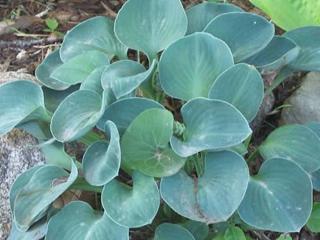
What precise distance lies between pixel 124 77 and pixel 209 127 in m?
0.22

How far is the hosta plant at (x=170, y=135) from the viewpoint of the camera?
132 cm

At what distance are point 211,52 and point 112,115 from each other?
0.24m

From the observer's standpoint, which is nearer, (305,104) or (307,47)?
(307,47)

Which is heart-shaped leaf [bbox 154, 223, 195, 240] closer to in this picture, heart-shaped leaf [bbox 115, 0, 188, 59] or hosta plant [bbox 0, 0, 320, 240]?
hosta plant [bbox 0, 0, 320, 240]

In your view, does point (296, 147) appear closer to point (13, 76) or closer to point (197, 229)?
point (197, 229)

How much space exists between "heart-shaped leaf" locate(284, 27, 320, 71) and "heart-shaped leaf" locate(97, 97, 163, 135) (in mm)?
361

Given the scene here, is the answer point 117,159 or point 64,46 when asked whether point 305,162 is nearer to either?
point 117,159

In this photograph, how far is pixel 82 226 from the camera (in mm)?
1384

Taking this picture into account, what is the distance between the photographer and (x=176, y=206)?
1.31 m

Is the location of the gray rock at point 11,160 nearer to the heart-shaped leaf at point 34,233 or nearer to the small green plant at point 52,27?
the heart-shaped leaf at point 34,233

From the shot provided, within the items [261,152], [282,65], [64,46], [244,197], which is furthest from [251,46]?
[64,46]

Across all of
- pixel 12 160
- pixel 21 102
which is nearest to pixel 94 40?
pixel 21 102

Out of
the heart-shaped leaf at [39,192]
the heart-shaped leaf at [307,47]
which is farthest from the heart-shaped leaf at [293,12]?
the heart-shaped leaf at [39,192]

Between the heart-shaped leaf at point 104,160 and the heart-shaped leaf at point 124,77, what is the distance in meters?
0.08
